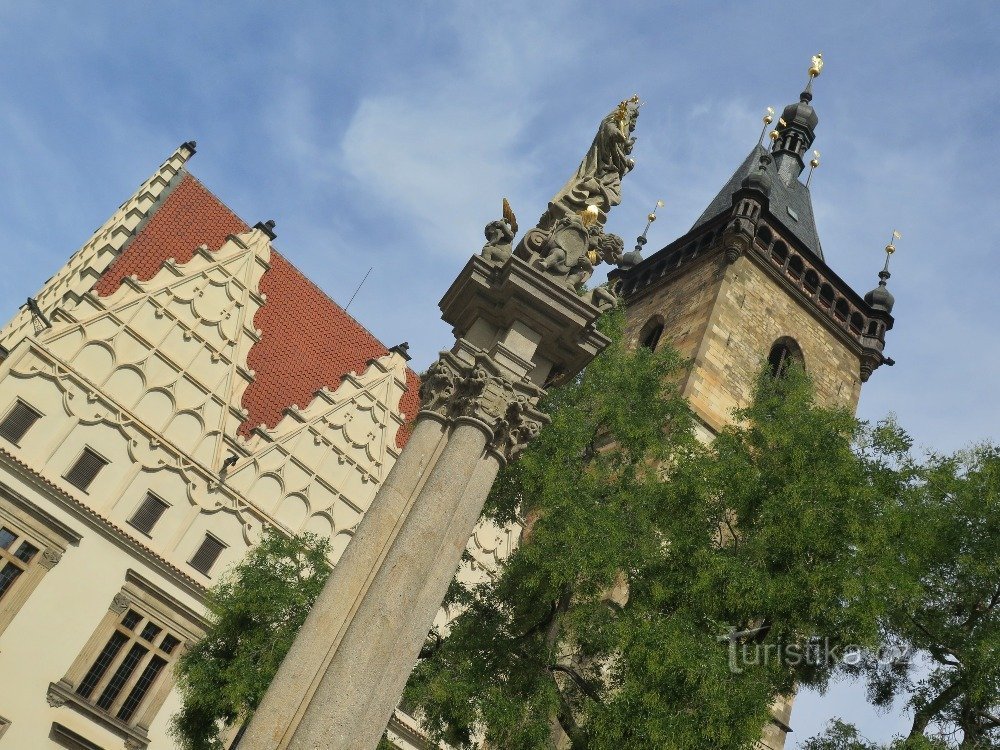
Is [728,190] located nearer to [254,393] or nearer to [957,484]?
[254,393]

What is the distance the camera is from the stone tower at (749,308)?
2452cm

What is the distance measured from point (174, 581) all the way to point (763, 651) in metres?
11.9

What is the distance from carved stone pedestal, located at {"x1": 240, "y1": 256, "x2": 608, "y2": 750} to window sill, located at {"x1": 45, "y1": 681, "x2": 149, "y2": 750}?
1186 centimetres

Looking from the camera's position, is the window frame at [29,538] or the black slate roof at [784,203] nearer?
the window frame at [29,538]

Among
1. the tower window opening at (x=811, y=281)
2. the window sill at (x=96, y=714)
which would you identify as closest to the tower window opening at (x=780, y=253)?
the tower window opening at (x=811, y=281)

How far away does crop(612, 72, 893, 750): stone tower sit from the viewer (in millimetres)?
24516

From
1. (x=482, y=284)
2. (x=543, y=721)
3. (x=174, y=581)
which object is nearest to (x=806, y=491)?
(x=543, y=721)

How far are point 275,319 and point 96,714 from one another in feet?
34.7

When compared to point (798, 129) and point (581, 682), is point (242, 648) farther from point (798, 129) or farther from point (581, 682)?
point (798, 129)

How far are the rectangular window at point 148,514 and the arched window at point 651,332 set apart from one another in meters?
13.6

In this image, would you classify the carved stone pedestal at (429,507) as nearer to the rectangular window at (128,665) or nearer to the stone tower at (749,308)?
the rectangular window at (128,665)

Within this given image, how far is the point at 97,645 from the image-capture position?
17.3 metres

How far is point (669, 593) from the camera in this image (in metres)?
11.8

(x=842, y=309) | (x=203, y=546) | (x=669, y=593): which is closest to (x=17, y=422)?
(x=203, y=546)
